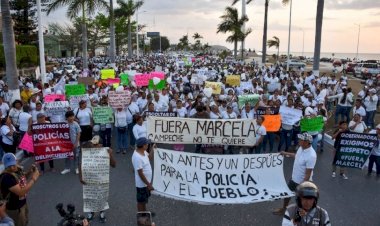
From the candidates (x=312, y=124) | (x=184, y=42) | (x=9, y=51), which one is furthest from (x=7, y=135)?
(x=184, y=42)

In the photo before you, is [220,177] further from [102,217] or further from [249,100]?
[249,100]

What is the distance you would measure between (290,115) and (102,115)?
5669 mm

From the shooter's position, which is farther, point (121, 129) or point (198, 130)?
point (121, 129)

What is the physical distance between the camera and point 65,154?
9352 millimetres

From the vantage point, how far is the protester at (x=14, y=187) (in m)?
5.11

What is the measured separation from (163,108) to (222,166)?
242 inches

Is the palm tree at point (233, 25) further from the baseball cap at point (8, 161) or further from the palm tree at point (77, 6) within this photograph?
the baseball cap at point (8, 161)

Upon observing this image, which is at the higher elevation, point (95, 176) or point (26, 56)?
point (26, 56)

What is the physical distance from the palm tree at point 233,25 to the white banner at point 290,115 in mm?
36339

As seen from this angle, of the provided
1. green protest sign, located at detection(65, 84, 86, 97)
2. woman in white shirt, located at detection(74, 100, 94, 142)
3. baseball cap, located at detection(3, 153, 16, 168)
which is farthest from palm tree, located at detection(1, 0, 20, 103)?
baseball cap, located at detection(3, 153, 16, 168)

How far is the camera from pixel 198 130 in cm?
895

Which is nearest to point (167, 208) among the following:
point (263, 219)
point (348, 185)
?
point (263, 219)

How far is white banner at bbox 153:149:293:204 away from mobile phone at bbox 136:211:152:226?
563 mm

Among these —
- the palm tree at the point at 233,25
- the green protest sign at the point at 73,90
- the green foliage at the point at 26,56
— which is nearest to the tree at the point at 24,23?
the green foliage at the point at 26,56
